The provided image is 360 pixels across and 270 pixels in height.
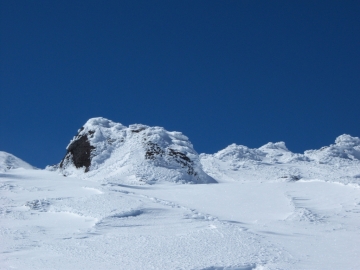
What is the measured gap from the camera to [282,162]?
47.6m

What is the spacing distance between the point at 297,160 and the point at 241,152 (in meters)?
6.56

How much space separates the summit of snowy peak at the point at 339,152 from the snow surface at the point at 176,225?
111 feet

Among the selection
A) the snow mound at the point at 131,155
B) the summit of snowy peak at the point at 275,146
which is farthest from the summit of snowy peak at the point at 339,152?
the snow mound at the point at 131,155

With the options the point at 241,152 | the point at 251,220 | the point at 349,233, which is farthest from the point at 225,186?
the point at 241,152

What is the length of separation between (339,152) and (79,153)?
124 ft

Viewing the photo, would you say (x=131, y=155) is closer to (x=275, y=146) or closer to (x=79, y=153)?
(x=79, y=153)

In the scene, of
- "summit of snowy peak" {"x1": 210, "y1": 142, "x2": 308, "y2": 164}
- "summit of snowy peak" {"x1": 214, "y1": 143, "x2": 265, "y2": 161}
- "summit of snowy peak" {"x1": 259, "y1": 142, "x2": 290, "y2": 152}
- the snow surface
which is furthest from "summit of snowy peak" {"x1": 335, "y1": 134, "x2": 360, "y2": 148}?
the snow surface

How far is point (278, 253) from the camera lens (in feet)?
25.8

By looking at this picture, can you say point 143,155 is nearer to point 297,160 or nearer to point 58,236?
point 58,236

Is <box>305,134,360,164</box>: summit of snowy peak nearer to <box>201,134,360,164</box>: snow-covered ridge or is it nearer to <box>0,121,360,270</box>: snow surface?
<box>201,134,360,164</box>: snow-covered ridge

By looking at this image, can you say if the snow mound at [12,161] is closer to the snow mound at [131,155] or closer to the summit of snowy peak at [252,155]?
the snow mound at [131,155]

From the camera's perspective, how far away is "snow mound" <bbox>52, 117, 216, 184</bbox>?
21614 millimetres

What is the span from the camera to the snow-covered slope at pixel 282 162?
3783 cm

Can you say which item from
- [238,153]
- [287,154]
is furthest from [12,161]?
[287,154]
